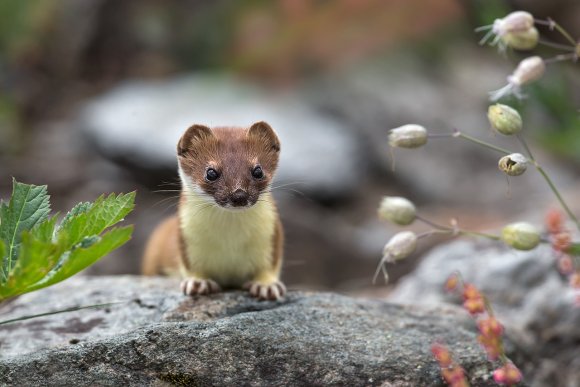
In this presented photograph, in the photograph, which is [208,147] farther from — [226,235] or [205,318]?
[205,318]

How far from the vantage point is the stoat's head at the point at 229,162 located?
3.18 m

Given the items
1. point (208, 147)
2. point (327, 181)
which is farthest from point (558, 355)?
point (327, 181)

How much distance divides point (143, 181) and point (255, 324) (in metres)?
5.72

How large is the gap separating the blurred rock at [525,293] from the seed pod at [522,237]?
2.83 ft

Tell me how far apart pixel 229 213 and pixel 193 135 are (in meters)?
0.35

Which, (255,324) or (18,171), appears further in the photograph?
(18,171)

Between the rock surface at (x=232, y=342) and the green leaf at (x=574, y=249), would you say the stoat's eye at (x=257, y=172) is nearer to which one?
the rock surface at (x=232, y=342)

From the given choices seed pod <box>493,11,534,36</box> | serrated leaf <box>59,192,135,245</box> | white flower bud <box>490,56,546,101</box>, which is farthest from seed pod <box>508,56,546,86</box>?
serrated leaf <box>59,192,135,245</box>

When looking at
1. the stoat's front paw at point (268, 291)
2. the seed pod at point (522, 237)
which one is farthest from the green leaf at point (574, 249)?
the stoat's front paw at point (268, 291)

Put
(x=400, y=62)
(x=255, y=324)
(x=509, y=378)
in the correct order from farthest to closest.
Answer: (x=400, y=62) → (x=255, y=324) → (x=509, y=378)

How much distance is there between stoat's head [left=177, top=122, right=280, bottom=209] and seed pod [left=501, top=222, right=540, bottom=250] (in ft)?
3.23

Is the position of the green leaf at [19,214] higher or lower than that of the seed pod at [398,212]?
higher

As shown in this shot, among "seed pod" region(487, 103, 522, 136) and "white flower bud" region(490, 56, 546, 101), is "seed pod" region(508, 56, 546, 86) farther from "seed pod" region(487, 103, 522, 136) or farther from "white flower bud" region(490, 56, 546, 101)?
"seed pod" region(487, 103, 522, 136)

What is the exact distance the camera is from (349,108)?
30.0 feet
